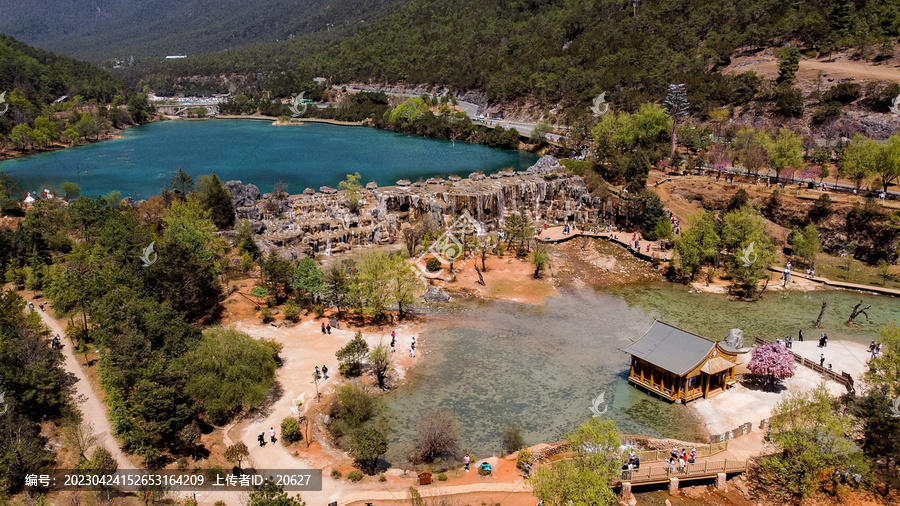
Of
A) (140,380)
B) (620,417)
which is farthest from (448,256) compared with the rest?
(140,380)

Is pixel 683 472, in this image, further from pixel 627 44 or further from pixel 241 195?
pixel 627 44

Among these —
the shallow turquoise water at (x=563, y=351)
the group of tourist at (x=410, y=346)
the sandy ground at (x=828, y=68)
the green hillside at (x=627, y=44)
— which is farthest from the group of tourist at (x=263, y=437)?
the sandy ground at (x=828, y=68)

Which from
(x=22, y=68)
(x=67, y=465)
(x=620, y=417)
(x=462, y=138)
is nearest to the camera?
(x=67, y=465)

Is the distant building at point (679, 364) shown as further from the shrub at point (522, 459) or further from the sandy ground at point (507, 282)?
the sandy ground at point (507, 282)

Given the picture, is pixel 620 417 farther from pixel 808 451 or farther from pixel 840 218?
pixel 840 218

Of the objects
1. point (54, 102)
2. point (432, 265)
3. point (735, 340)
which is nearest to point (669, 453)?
point (735, 340)

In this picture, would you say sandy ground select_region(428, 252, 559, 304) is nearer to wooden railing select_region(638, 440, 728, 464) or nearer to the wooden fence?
the wooden fence
